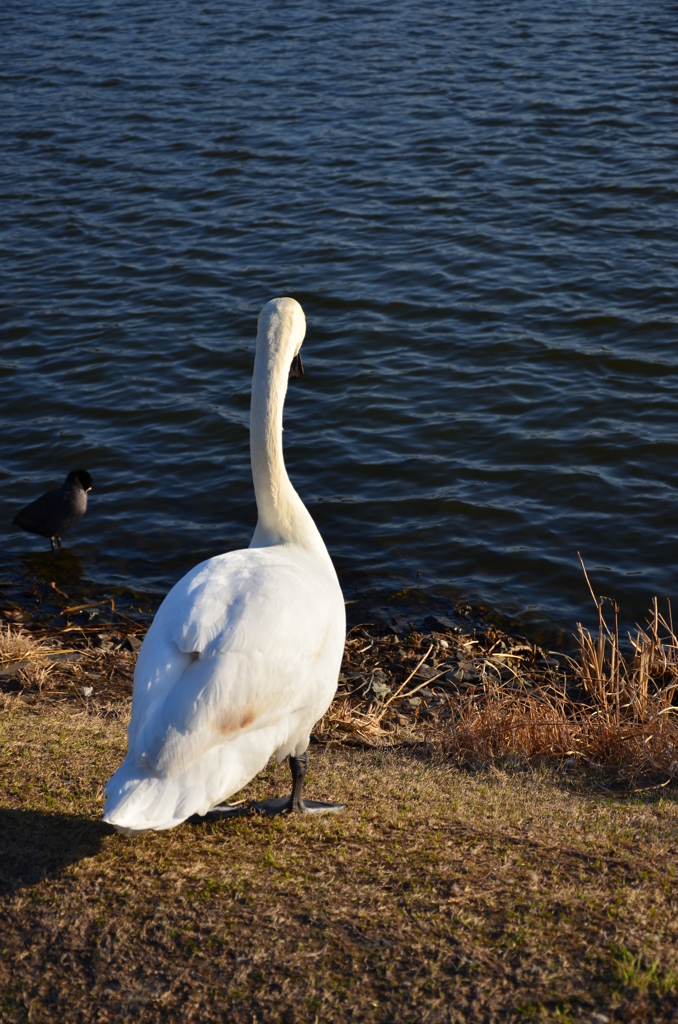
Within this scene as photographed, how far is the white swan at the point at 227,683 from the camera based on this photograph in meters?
3.42

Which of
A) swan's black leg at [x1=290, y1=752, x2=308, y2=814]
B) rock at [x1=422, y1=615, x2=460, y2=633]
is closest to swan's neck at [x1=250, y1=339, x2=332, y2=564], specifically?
swan's black leg at [x1=290, y1=752, x2=308, y2=814]

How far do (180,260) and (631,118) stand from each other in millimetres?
6719

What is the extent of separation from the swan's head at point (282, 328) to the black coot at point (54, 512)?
401 centimetres

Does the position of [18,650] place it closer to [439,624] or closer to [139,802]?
[439,624]

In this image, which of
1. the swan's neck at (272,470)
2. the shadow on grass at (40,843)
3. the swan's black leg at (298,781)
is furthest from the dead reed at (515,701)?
the shadow on grass at (40,843)

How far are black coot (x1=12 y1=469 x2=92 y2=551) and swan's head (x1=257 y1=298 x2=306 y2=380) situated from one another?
401 cm

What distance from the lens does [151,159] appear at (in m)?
15.4

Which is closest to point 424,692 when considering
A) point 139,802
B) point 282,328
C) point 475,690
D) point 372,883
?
point 475,690

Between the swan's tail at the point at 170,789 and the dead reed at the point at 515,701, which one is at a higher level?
the swan's tail at the point at 170,789

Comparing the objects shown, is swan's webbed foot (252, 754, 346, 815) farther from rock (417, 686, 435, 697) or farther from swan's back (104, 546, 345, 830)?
rock (417, 686, 435, 697)

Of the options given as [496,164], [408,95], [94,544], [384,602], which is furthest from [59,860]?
[408,95]

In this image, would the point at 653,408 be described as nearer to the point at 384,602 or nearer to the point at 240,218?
the point at 384,602

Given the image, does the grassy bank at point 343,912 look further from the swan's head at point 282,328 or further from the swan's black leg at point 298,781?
the swan's head at point 282,328

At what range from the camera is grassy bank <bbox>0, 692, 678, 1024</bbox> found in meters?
3.00
